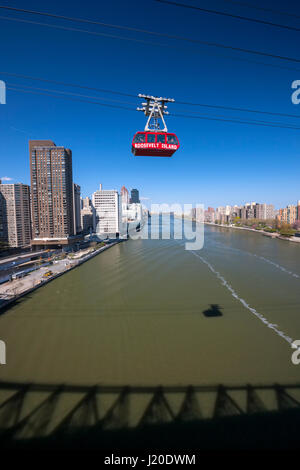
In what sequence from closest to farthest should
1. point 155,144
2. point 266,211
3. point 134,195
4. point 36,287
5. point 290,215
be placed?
1. point 155,144
2. point 36,287
3. point 290,215
4. point 266,211
5. point 134,195

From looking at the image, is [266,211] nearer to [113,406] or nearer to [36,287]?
[36,287]

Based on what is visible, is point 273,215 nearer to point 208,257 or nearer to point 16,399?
point 208,257

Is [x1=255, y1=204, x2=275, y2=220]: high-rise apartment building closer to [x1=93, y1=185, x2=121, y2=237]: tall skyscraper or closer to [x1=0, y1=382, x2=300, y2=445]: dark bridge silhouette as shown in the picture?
[x1=93, y1=185, x2=121, y2=237]: tall skyscraper

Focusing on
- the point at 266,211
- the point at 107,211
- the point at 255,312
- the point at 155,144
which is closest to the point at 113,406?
the point at 155,144

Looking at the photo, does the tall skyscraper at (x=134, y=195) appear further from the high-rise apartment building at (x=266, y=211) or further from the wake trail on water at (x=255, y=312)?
the wake trail on water at (x=255, y=312)

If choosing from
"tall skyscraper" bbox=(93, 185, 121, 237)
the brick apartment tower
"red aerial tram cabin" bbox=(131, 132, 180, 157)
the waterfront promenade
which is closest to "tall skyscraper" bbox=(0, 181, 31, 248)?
→ the brick apartment tower
